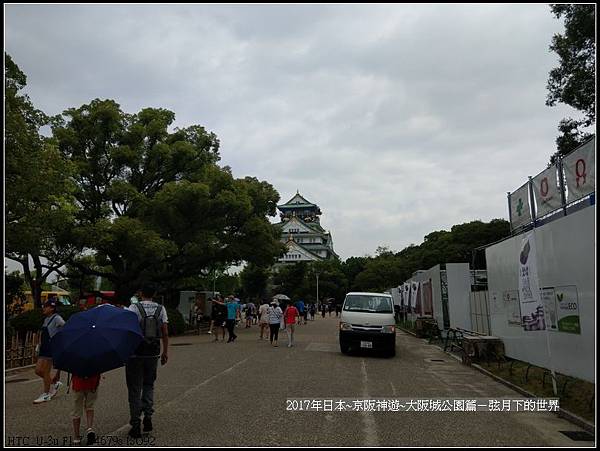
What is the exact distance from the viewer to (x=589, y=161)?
788 centimetres

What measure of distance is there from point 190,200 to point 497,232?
1367 inches

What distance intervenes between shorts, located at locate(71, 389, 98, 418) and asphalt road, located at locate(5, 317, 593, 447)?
377 mm

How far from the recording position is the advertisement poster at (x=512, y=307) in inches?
440

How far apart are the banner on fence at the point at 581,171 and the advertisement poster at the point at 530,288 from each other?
1108 mm

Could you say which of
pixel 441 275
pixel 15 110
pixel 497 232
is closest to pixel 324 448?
pixel 15 110

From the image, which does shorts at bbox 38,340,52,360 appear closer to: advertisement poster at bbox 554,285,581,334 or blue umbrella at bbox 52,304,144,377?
blue umbrella at bbox 52,304,144,377

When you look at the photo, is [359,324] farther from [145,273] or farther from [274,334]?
[145,273]

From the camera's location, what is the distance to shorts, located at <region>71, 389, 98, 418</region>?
229 inches

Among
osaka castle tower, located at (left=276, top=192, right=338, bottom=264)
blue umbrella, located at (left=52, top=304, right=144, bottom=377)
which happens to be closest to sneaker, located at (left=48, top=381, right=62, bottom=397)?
blue umbrella, located at (left=52, top=304, right=144, bottom=377)

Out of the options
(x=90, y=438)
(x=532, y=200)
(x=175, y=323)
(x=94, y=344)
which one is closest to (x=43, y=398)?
(x=90, y=438)

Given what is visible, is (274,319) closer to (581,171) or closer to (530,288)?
(530,288)

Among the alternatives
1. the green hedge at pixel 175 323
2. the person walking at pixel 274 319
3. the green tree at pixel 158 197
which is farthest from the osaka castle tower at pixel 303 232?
the person walking at pixel 274 319

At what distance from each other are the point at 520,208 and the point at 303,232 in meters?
77.5

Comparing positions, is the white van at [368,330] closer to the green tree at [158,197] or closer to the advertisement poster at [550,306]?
the advertisement poster at [550,306]
